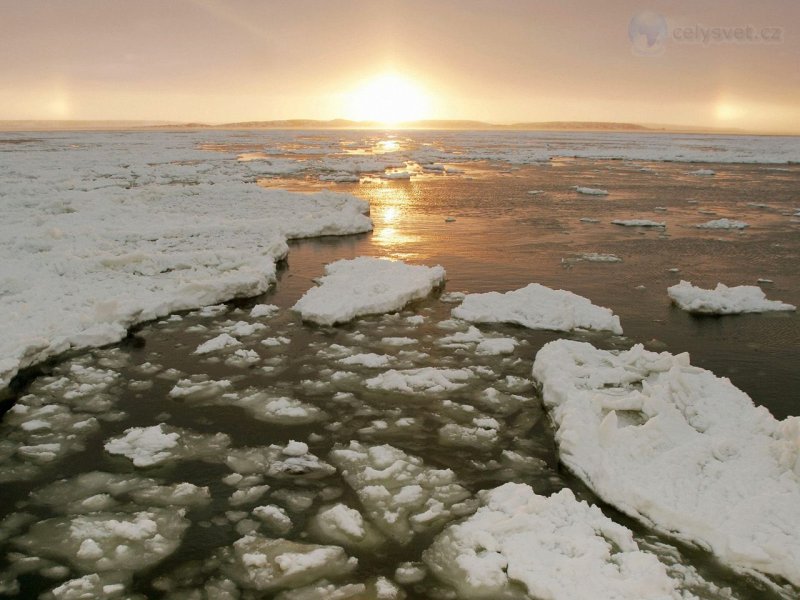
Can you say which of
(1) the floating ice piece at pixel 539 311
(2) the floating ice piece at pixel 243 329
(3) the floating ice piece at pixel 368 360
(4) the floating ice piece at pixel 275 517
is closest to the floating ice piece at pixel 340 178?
(1) the floating ice piece at pixel 539 311

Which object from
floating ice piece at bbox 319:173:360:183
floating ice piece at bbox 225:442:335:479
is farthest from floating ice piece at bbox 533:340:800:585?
floating ice piece at bbox 319:173:360:183

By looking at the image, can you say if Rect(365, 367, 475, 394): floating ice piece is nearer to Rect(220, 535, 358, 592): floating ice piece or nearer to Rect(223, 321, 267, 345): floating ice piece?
Rect(223, 321, 267, 345): floating ice piece

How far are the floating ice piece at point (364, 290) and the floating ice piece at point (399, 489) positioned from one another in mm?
3643

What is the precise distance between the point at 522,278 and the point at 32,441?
8.52 m

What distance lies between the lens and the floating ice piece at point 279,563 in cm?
403

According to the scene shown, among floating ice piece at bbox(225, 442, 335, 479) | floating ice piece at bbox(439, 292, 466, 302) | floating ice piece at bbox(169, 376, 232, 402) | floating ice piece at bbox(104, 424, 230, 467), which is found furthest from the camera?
floating ice piece at bbox(439, 292, 466, 302)

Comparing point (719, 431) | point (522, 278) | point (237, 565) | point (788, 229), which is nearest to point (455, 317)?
point (522, 278)

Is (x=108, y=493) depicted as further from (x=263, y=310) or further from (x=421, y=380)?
(x=263, y=310)

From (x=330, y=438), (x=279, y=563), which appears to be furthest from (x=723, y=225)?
(x=279, y=563)

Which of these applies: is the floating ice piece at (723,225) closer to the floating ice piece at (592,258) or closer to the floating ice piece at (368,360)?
the floating ice piece at (592,258)

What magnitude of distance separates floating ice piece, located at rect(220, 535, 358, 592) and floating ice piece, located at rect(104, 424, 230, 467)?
1.36 m

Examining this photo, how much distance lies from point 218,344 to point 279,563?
14.0ft

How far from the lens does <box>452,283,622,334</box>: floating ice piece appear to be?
8.71 metres

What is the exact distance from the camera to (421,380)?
6871 millimetres
